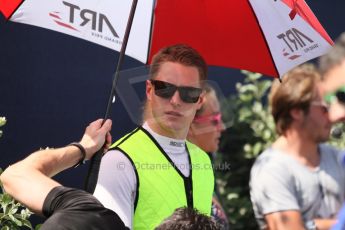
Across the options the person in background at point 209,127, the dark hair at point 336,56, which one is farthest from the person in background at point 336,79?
the person in background at point 209,127

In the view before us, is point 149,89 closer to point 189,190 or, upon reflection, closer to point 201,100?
point 201,100

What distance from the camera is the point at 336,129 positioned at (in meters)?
2.52

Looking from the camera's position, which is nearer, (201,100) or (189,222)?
(189,222)

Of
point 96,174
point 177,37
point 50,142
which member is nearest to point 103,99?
point 50,142

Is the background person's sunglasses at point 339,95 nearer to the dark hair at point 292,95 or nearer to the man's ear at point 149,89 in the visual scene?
the dark hair at point 292,95

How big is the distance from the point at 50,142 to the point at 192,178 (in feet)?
6.60

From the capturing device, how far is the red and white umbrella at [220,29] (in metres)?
3.65

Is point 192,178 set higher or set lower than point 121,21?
lower

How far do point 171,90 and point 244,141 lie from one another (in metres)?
2.71

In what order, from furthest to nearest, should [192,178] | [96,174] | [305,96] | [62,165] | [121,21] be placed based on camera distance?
[121,21]
[192,178]
[96,174]
[305,96]
[62,165]

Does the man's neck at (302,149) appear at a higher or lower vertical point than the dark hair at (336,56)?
lower

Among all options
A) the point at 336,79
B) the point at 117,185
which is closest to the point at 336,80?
the point at 336,79

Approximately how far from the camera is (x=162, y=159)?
10.4ft

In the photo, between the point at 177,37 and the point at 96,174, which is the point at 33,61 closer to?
the point at 177,37
